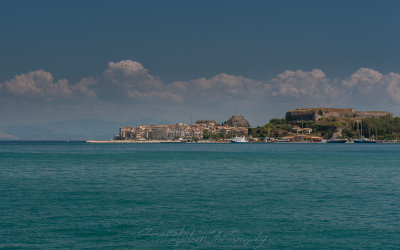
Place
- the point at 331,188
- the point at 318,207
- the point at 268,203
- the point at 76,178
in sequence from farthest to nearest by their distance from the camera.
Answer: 1. the point at 76,178
2. the point at 331,188
3. the point at 268,203
4. the point at 318,207

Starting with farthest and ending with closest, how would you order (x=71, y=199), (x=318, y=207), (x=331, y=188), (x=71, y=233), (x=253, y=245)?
(x=331, y=188) < (x=71, y=199) < (x=318, y=207) < (x=71, y=233) < (x=253, y=245)

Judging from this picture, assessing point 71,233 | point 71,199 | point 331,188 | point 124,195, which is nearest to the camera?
point 71,233

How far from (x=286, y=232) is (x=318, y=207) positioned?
5.73m

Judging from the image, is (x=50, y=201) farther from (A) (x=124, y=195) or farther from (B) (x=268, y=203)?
(B) (x=268, y=203)

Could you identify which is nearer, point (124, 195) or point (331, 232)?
point (331, 232)

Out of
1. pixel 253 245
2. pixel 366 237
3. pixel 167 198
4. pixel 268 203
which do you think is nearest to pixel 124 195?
pixel 167 198

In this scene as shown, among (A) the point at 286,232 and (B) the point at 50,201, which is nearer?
(A) the point at 286,232

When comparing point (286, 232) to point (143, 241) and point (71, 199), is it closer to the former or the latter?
point (143, 241)

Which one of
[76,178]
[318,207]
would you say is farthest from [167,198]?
[76,178]

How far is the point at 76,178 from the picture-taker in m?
39.0

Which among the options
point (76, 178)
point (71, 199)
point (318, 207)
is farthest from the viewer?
point (76, 178)

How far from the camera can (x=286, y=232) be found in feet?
58.0

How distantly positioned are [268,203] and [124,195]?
9.06 meters

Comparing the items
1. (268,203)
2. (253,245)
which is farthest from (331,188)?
(253,245)
